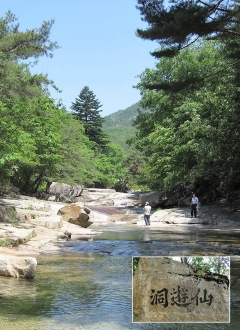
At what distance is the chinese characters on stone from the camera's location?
344 cm

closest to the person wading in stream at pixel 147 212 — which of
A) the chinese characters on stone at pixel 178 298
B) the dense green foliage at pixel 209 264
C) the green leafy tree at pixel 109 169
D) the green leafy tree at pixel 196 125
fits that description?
the green leafy tree at pixel 196 125

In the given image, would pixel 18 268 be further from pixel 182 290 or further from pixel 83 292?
pixel 182 290

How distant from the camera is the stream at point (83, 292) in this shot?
223 inches

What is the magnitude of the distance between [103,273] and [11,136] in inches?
342

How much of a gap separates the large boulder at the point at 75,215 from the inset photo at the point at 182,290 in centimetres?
1763

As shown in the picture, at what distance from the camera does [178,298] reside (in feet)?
11.4

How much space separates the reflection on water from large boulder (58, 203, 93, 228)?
10333mm

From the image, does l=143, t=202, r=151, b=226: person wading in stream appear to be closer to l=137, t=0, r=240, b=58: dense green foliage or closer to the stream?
the stream

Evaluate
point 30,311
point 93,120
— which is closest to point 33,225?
point 30,311

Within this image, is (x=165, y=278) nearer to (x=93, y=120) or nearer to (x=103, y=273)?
(x=103, y=273)

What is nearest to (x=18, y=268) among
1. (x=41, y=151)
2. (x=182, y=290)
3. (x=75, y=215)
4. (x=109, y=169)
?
(x=182, y=290)

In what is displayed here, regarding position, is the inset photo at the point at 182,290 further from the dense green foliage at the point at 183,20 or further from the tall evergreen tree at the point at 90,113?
the tall evergreen tree at the point at 90,113

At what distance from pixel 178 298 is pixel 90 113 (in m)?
74.1

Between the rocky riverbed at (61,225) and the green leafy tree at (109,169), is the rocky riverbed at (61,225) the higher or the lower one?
the lower one
